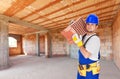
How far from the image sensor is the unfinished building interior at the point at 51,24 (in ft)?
11.6

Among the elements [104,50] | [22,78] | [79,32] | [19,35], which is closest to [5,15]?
[22,78]

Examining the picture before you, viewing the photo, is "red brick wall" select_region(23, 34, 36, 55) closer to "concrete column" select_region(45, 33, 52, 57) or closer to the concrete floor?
"concrete column" select_region(45, 33, 52, 57)

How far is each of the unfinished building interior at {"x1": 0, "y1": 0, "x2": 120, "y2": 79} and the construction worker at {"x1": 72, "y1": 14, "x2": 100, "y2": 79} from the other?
6.11 feet

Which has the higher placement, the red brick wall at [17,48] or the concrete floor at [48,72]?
the red brick wall at [17,48]

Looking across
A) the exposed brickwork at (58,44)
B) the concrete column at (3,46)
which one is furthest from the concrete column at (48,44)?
the concrete column at (3,46)

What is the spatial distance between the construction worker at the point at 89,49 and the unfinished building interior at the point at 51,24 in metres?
1.86

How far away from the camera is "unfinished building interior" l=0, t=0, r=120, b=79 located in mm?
3541

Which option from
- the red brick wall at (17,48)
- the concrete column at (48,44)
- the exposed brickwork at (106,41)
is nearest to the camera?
the exposed brickwork at (106,41)

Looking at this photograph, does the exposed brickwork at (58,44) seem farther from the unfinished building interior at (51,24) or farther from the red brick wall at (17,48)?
the red brick wall at (17,48)

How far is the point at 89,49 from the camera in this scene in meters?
1.50

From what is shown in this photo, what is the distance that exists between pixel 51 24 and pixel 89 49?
5.31 meters

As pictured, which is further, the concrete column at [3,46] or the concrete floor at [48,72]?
the concrete column at [3,46]

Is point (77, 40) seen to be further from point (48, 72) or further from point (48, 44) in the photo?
point (48, 44)

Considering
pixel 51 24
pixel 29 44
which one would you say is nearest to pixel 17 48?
pixel 29 44
